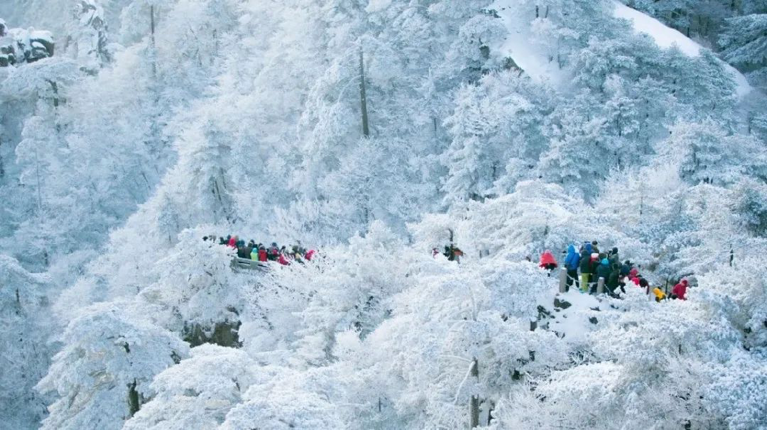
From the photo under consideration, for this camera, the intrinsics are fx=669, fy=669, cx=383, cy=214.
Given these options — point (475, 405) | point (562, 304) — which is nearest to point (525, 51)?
point (562, 304)

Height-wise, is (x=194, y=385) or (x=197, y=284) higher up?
(x=194, y=385)

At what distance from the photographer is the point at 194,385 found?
43.4ft

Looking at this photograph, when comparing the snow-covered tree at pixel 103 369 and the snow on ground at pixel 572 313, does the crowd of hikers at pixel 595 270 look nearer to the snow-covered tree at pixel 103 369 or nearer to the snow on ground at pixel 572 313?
the snow on ground at pixel 572 313

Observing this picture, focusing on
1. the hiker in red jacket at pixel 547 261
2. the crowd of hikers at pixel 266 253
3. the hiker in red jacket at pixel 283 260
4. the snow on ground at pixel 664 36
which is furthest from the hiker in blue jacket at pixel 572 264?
the snow on ground at pixel 664 36

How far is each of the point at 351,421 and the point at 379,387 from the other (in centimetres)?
119

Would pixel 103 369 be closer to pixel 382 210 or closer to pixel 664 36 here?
pixel 382 210

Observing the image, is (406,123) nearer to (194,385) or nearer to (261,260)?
(261,260)

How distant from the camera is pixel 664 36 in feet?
118

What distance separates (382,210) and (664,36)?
706 inches

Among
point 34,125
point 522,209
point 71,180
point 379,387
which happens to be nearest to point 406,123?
point 522,209

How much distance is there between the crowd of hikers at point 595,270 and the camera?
16.5 m

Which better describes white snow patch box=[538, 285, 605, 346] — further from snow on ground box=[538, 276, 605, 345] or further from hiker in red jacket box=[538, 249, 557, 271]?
hiker in red jacket box=[538, 249, 557, 271]

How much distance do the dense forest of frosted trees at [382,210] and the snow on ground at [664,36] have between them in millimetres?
224

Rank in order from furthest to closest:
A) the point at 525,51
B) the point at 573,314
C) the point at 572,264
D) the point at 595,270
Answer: the point at 525,51
the point at 572,264
the point at 595,270
the point at 573,314
